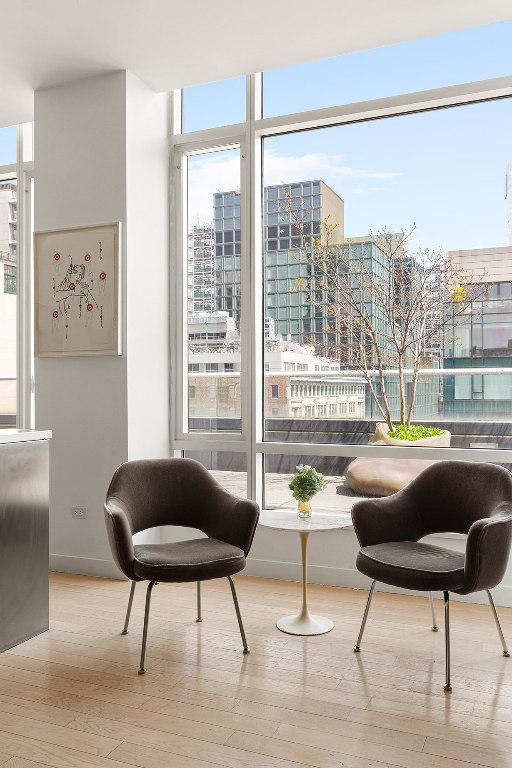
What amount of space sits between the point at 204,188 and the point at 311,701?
11.1 ft

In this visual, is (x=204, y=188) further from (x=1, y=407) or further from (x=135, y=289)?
(x=1, y=407)

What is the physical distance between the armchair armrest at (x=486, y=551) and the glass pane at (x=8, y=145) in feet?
14.8

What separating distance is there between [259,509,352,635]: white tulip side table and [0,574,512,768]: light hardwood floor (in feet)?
0.22

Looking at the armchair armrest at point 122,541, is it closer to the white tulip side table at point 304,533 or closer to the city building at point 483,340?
the white tulip side table at point 304,533

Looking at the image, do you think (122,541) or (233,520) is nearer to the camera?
(122,541)

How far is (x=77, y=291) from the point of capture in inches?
174

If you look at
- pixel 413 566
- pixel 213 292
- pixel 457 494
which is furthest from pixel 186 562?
pixel 213 292

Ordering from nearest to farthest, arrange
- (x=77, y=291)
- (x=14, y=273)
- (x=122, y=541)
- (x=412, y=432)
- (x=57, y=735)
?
1. (x=57, y=735)
2. (x=122, y=541)
3. (x=412, y=432)
4. (x=77, y=291)
5. (x=14, y=273)

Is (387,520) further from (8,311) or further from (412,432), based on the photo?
(8,311)

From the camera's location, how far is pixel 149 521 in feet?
11.4

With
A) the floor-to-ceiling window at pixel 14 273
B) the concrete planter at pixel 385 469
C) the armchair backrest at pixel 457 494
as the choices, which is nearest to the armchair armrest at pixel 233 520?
the armchair backrest at pixel 457 494

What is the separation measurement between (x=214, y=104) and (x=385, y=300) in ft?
6.06

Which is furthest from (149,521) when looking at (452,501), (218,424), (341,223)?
(341,223)

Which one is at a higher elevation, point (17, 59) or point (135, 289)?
point (17, 59)
